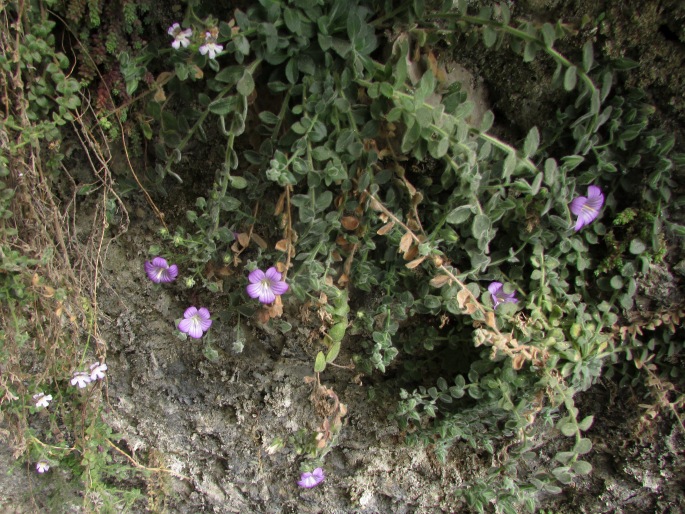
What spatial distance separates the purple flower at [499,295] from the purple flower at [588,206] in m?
0.27

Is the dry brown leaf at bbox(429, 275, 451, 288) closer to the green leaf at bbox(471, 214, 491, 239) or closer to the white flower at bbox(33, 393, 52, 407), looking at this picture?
the green leaf at bbox(471, 214, 491, 239)

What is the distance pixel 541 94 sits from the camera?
152cm

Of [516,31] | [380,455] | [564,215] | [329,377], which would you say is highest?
[516,31]

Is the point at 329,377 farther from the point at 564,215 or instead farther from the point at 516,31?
the point at 516,31

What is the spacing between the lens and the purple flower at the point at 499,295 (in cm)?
152

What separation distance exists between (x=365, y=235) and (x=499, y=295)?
17.8 inches

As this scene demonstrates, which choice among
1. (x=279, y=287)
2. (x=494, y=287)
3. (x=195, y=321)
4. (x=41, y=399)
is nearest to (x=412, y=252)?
(x=494, y=287)

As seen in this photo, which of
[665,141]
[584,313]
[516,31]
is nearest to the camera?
[516,31]

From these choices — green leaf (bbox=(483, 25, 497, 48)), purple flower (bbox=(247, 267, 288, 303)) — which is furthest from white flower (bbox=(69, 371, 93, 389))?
green leaf (bbox=(483, 25, 497, 48))

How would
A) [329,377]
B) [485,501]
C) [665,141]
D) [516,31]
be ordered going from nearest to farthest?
[516,31] → [665,141] → [485,501] → [329,377]

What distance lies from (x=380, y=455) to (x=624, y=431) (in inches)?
34.2

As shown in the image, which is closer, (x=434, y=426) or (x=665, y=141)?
(x=665, y=141)

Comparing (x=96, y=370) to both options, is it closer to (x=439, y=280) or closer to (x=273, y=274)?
(x=273, y=274)

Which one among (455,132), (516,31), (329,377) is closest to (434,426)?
(329,377)
